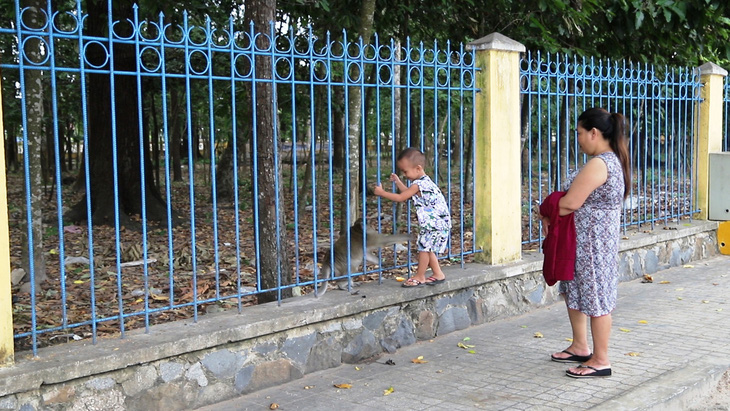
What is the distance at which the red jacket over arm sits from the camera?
16.6 feet

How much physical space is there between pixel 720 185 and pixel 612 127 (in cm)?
589

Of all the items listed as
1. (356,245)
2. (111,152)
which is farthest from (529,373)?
(111,152)

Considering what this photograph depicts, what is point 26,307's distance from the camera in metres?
6.58

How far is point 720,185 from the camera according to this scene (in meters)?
10.0

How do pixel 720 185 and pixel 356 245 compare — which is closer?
pixel 356 245

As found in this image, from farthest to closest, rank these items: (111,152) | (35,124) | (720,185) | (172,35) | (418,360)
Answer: (111,152) → (720,185) → (172,35) → (35,124) → (418,360)

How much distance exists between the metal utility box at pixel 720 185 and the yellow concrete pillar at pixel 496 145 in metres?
4.36

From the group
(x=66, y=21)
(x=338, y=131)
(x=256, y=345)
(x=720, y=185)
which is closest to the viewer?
(x=256, y=345)

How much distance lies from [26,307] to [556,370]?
4573 millimetres

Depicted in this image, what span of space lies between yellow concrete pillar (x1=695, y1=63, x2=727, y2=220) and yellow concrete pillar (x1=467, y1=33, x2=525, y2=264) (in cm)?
433

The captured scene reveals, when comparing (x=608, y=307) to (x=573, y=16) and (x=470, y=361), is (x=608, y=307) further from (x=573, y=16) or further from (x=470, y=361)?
(x=573, y=16)

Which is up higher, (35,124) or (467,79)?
(467,79)

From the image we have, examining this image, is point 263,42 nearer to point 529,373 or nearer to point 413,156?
point 413,156

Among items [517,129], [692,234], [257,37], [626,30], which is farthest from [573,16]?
[257,37]
